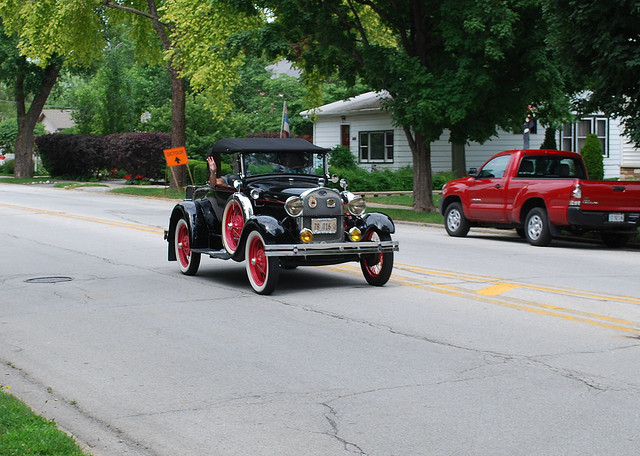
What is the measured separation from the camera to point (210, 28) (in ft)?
92.4

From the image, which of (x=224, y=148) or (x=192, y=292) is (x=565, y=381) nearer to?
(x=192, y=292)

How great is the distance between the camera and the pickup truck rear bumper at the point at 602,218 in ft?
56.4

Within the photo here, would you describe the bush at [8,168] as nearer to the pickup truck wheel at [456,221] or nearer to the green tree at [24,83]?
the green tree at [24,83]

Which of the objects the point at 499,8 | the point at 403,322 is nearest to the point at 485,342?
the point at 403,322

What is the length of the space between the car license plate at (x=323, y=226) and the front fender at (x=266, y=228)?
528 millimetres

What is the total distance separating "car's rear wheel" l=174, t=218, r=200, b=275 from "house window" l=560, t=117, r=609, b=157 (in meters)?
31.9

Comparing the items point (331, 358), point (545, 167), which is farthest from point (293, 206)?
point (545, 167)

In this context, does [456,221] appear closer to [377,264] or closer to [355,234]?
[377,264]

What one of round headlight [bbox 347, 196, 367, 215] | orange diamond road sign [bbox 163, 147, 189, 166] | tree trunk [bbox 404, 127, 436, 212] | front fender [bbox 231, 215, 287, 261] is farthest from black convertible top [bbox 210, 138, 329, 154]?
orange diamond road sign [bbox 163, 147, 189, 166]

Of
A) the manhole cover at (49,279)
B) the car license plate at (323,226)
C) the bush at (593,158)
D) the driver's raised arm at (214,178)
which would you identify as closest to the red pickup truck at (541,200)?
the car license plate at (323,226)

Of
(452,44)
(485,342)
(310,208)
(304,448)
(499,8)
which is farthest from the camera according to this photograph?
(452,44)

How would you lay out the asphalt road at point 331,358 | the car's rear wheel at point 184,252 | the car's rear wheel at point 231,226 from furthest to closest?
1. the car's rear wheel at point 184,252
2. the car's rear wheel at point 231,226
3. the asphalt road at point 331,358

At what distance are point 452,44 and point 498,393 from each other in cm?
1701

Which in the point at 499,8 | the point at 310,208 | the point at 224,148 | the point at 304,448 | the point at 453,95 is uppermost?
the point at 499,8
